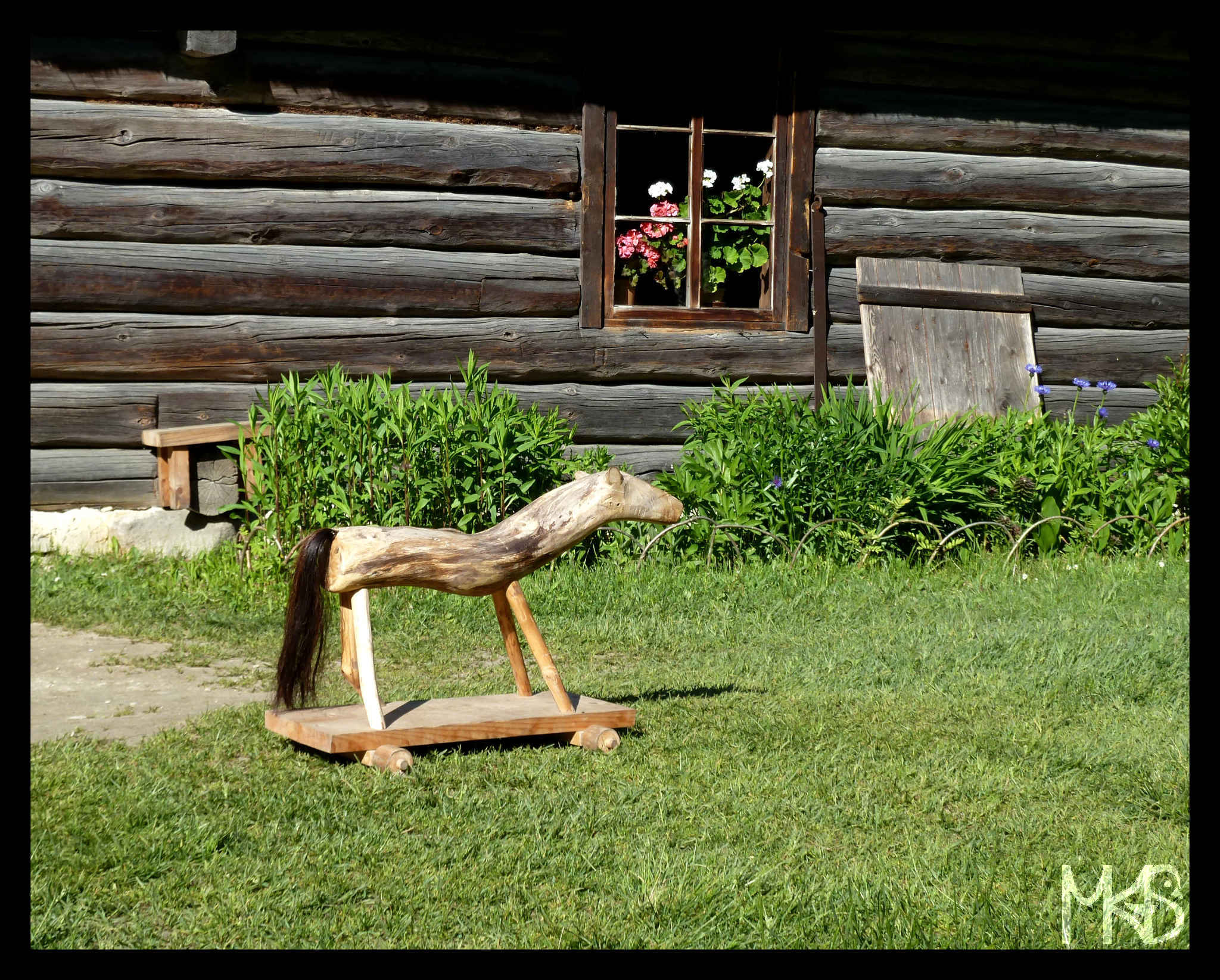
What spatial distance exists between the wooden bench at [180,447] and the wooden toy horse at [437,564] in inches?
123

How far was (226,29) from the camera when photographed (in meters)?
6.76

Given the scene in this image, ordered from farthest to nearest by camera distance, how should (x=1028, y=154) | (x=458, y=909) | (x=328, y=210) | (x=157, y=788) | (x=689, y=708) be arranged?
(x=1028, y=154), (x=328, y=210), (x=689, y=708), (x=157, y=788), (x=458, y=909)

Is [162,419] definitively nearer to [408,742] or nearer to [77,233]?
[77,233]

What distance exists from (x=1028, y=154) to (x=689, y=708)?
5.61 metres

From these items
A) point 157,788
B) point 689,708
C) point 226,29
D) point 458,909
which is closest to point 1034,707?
point 689,708

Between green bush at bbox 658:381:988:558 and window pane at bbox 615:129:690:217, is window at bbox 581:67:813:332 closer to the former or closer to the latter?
green bush at bbox 658:381:988:558

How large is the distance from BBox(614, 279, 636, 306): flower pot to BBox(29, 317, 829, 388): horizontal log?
482mm

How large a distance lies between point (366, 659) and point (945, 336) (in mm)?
5599

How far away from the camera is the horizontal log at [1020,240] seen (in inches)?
323

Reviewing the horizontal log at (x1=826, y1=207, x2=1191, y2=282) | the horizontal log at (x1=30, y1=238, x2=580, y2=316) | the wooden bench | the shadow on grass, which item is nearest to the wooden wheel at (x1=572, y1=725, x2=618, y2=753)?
the shadow on grass

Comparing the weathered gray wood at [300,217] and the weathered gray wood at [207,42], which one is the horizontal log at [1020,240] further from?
the weathered gray wood at [207,42]

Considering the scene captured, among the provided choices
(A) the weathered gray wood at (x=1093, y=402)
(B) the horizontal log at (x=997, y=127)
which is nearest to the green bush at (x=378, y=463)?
(B) the horizontal log at (x=997, y=127)

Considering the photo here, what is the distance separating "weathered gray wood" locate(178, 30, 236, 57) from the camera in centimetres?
672

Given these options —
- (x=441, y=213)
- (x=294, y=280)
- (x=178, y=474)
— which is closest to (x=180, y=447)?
(x=178, y=474)
